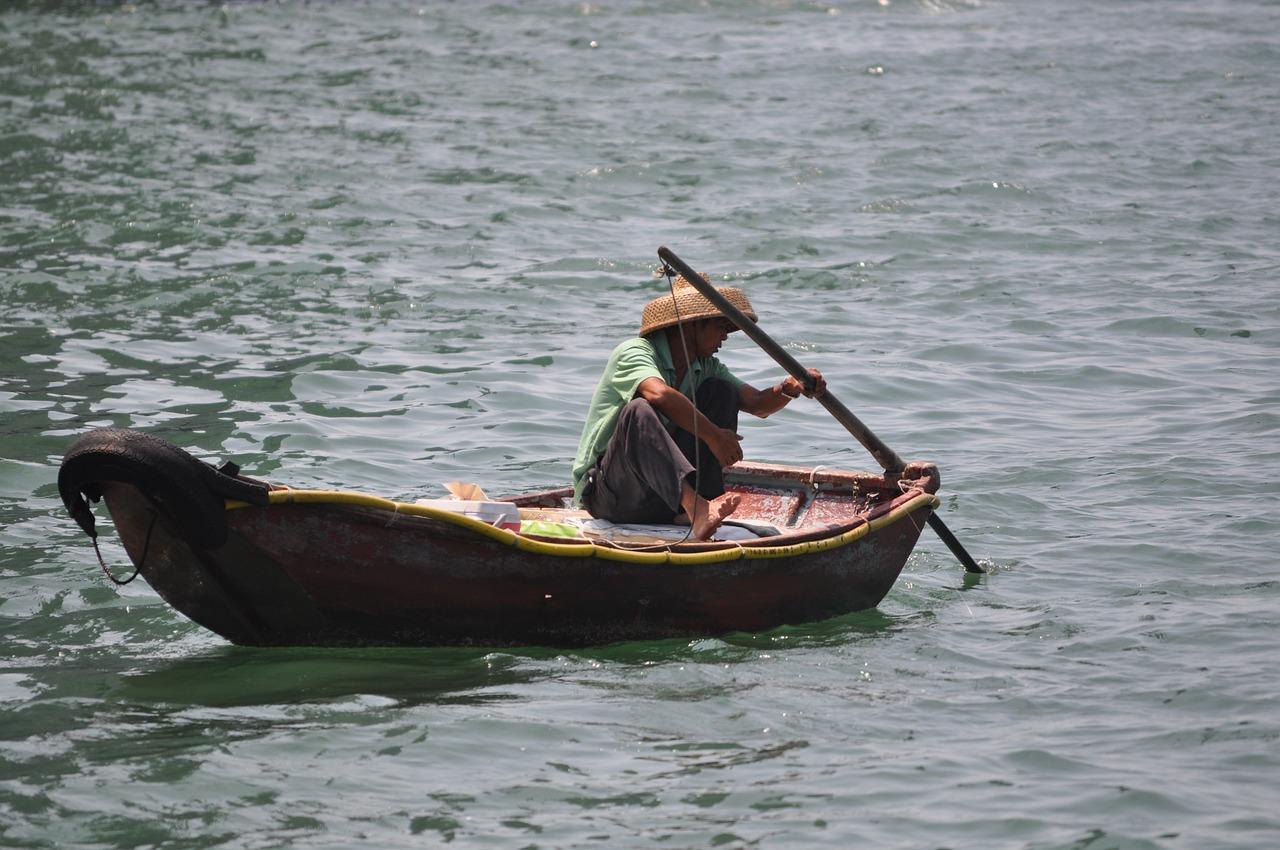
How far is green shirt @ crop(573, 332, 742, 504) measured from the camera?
Result: 6.44 meters

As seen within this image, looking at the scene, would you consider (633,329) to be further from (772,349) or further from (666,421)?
(772,349)

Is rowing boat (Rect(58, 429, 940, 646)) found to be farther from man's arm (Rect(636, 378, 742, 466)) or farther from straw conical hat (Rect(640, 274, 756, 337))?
straw conical hat (Rect(640, 274, 756, 337))

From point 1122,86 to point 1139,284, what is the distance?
6.51 m

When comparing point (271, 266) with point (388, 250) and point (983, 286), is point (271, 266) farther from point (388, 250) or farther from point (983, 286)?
point (983, 286)

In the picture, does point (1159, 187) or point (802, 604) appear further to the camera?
point (1159, 187)

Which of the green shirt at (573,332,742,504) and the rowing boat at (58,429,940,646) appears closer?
the rowing boat at (58,429,940,646)

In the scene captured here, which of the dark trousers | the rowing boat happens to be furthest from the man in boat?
the rowing boat

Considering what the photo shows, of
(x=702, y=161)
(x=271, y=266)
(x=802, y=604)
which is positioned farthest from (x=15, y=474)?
(x=702, y=161)

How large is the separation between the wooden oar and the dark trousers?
360 mm

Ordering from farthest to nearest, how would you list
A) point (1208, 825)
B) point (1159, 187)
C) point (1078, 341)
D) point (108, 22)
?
point (108, 22)
point (1159, 187)
point (1078, 341)
point (1208, 825)

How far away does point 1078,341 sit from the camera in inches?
448

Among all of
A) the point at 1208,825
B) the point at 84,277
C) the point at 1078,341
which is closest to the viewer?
the point at 1208,825

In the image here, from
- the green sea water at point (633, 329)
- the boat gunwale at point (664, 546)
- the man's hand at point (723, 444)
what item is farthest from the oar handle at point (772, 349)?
the green sea water at point (633, 329)

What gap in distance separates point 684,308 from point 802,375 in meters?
0.55
